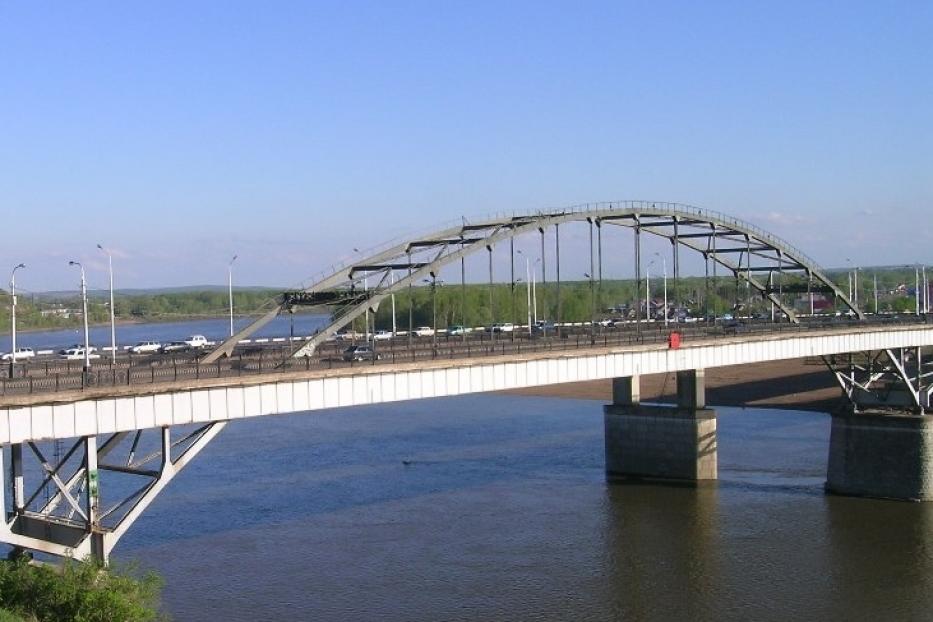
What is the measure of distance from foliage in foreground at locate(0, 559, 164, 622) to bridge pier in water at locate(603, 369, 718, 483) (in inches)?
1321

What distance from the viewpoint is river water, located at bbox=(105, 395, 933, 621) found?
34.3m

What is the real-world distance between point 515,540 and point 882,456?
1970 cm

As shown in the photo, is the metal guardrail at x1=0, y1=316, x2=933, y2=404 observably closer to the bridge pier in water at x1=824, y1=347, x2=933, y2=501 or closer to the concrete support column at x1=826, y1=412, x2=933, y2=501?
the bridge pier in water at x1=824, y1=347, x2=933, y2=501

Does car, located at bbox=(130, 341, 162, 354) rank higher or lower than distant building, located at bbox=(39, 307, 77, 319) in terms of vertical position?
lower

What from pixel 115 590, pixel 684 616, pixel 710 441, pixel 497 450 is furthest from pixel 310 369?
pixel 497 450

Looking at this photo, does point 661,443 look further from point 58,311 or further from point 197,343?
point 58,311

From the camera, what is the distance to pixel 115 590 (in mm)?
24219

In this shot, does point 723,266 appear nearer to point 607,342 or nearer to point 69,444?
point 607,342

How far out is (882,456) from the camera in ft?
168

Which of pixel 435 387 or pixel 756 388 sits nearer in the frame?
pixel 435 387

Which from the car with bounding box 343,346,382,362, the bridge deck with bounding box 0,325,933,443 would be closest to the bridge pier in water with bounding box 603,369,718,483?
the bridge deck with bounding box 0,325,933,443

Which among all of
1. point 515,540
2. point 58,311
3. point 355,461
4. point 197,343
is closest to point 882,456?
point 515,540

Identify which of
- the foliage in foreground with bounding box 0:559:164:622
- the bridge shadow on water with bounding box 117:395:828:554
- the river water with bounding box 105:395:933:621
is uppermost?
the foliage in foreground with bounding box 0:559:164:622

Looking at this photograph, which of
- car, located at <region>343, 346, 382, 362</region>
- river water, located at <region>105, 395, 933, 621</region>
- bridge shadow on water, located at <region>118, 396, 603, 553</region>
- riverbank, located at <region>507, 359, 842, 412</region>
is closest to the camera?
river water, located at <region>105, 395, 933, 621</region>
